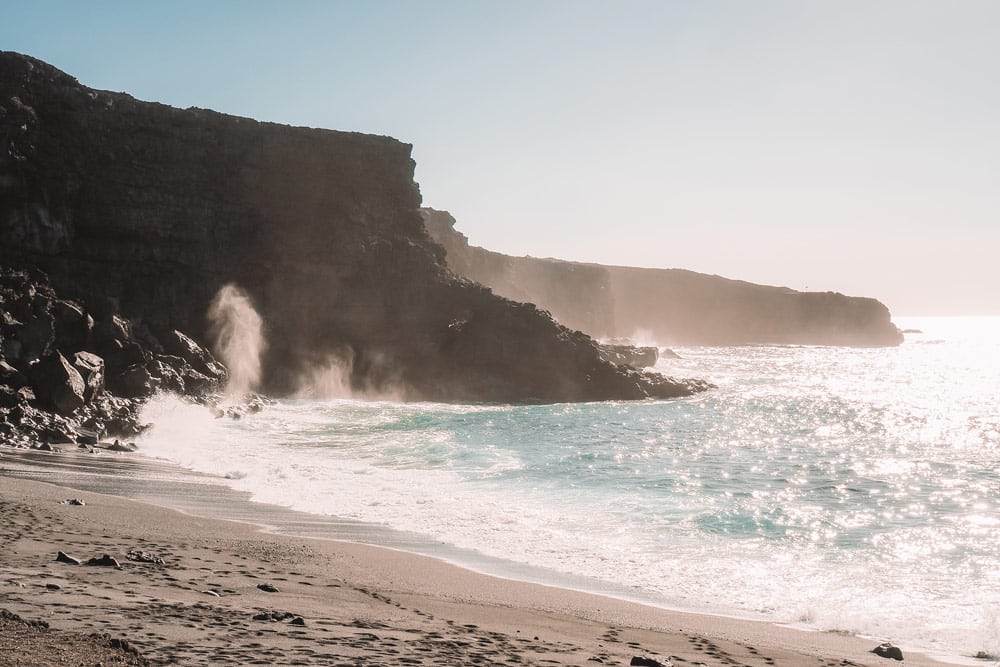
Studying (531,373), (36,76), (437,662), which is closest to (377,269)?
(531,373)

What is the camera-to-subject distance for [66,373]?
2689 centimetres

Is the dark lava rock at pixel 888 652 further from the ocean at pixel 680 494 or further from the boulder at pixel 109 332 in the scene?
the boulder at pixel 109 332

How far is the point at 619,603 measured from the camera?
10891mm

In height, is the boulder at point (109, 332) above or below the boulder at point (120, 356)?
above

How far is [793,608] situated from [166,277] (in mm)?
43257

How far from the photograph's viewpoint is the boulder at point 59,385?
26.4 m

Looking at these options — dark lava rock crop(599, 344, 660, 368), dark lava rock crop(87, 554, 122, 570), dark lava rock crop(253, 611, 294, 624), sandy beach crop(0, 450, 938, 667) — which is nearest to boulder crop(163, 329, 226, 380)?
sandy beach crop(0, 450, 938, 667)

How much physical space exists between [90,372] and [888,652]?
88.3 ft

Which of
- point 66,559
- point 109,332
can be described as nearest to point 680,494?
point 66,559

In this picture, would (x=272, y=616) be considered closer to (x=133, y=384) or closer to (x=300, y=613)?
(x=300, y=613)

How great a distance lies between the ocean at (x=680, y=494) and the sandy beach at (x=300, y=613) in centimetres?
138

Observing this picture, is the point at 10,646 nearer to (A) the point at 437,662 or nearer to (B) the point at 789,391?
(A) the point at 437,662

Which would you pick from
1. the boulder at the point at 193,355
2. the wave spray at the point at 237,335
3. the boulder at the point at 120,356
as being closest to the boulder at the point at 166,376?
the boulder at the point at 120,356

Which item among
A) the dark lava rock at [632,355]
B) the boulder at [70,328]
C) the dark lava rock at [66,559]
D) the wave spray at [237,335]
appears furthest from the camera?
the dark lava rock at [632,355]
